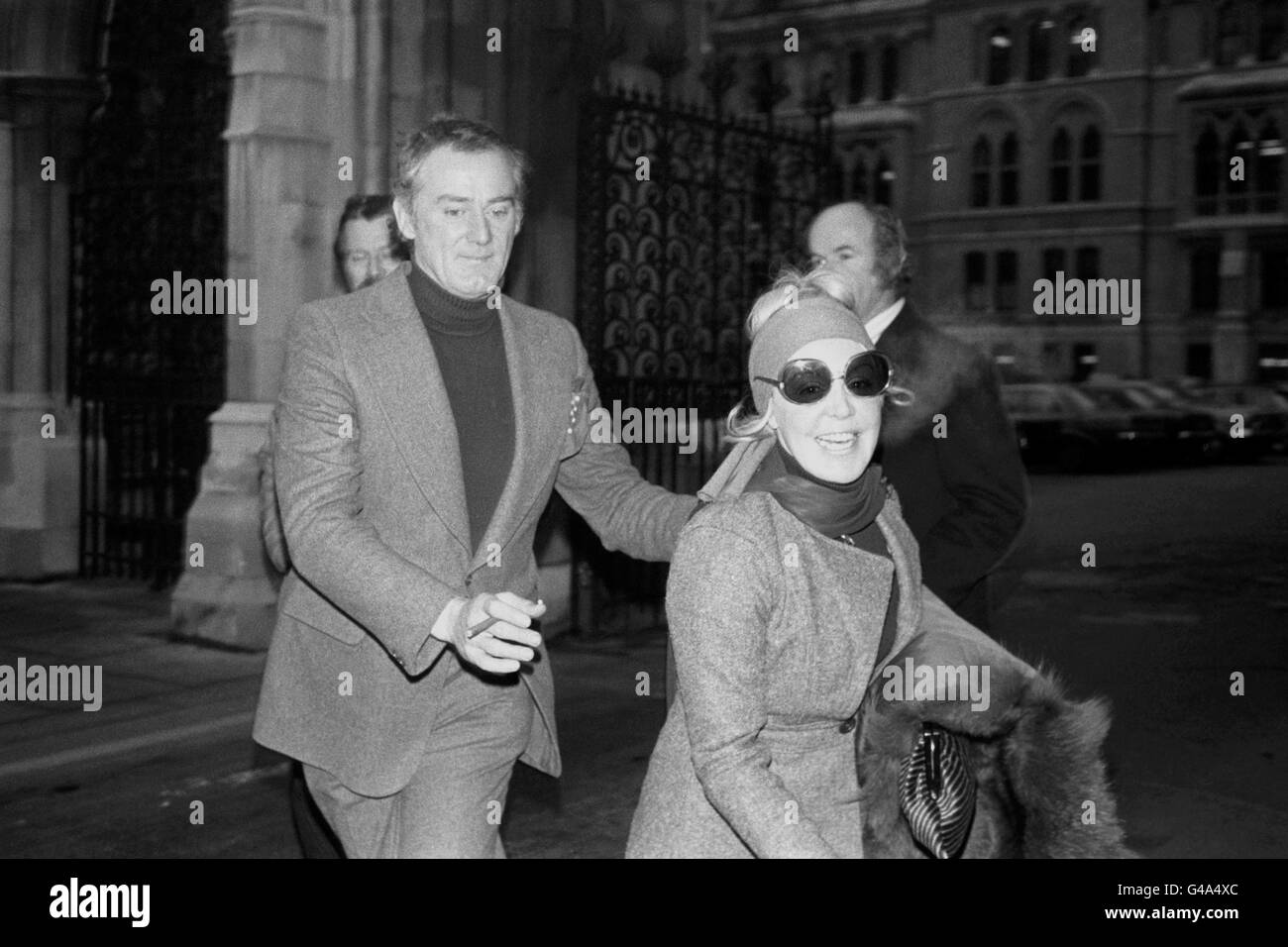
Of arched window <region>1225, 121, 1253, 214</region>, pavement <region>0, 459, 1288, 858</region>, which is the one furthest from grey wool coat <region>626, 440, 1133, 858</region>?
arched window <region>1225, 121, 1253, 214</region>

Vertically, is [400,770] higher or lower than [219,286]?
lower

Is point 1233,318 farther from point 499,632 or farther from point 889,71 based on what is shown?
point 499,632

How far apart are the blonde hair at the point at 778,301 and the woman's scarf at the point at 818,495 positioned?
0.22ft

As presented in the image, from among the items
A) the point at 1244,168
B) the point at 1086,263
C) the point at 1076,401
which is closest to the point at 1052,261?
the point at 1086,263

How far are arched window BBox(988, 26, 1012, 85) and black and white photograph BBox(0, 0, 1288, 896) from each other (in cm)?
1996

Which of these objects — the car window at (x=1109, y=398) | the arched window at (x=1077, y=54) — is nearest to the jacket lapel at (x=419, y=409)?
the car window at (x=1109, y=398)

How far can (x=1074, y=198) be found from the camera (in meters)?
44.1

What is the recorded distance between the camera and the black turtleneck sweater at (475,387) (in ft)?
9.87

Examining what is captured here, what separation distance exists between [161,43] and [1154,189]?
3877cm

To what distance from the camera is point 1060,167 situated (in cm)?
4397

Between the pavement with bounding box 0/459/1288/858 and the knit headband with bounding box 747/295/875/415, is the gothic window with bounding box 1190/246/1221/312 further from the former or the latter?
the knit headband with bounding box 747/295/875/415

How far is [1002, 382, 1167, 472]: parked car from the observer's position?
2580 cm

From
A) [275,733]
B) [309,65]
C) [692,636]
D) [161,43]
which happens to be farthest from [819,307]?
Answer: [161,43]
